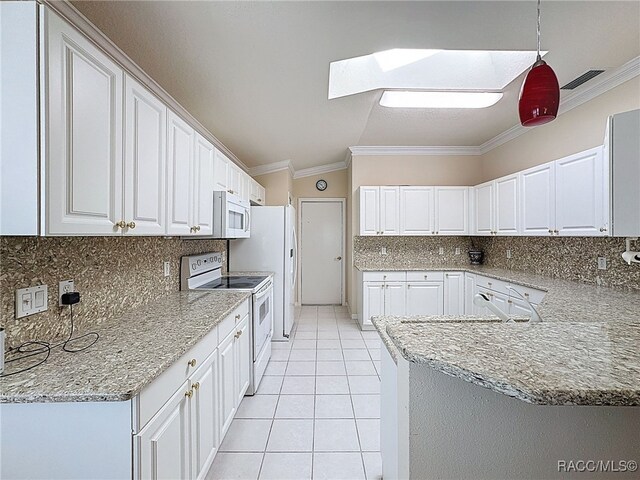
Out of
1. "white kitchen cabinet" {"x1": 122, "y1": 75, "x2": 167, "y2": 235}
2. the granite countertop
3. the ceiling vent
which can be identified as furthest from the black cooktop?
the ceiling vent

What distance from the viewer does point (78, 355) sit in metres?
1.22

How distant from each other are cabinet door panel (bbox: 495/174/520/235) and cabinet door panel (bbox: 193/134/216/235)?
324 cm

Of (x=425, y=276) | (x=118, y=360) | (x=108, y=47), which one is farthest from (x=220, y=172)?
(x=425, y=276)

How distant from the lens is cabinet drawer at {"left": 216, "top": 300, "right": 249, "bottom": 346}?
75.1 inches

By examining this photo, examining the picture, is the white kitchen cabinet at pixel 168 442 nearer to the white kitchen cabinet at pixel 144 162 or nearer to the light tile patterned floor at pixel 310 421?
the light tile patterned floor at pixel 310 421

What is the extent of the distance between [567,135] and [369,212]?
233 cm

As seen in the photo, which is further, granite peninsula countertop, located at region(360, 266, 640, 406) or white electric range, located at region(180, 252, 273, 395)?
white electric range, located at region(180, 252, 273, 395)

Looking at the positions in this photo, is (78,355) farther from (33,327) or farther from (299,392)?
(299,392)

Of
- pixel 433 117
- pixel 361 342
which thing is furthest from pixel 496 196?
pixel 361 342

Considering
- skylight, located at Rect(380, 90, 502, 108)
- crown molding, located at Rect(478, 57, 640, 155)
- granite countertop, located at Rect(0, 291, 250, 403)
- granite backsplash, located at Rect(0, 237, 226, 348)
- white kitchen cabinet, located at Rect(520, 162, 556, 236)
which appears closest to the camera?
granite countertop, located at Rect(0, 291, 250, 403)

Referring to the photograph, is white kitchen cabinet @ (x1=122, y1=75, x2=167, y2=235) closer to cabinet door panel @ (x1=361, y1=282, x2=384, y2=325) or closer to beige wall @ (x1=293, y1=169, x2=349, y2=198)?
cabinet door panel @ (x1=361, y1=282, x2=384, y2=325)

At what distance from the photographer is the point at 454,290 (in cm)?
425

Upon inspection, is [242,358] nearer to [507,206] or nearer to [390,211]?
[390,211]

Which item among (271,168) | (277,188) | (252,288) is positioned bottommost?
(252,288)
